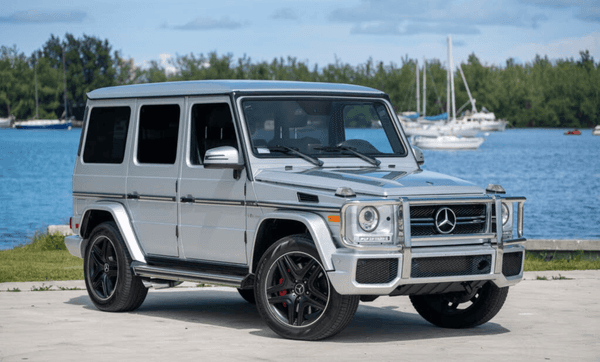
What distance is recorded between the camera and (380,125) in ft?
33.6

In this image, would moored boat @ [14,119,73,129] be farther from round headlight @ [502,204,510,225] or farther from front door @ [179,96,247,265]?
round headlight @ [502,204,510,225]

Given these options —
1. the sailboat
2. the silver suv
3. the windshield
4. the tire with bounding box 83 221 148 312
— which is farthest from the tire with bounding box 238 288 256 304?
the sailboat

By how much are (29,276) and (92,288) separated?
11.0 ft

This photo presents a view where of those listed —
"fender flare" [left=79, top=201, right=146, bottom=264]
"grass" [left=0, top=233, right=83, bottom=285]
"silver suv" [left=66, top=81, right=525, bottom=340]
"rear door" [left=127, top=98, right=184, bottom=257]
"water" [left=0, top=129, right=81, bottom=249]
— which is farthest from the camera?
"water" [left=0, top=129, right=81, bottom=249]

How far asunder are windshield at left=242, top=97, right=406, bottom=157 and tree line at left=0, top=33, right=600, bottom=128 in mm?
156130

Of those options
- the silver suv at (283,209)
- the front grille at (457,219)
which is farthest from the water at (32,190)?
the front grille at (457,219)

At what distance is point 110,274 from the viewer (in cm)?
1052

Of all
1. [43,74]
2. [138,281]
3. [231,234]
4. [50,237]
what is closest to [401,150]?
[231,234]

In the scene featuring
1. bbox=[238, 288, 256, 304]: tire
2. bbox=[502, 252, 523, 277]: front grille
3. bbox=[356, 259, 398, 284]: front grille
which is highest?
bbox=[356, 259, 398, 284]: front grille

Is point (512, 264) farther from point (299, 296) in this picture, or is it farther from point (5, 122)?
point (5, 122)

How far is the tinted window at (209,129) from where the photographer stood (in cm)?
949

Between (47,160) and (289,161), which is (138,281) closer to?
(289,161)

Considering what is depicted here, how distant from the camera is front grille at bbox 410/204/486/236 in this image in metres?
8.34

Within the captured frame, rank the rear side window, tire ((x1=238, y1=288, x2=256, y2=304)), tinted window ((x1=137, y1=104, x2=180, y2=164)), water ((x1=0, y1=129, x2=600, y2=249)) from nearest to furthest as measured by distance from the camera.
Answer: tinted window ((x1=137, y1=104, x2=180, y2=164))
the rear side window
tire ((x1=238, y1=288, x2=256, y2=304))
water ((x1=0, y1=129, x2=600, y2=249))
